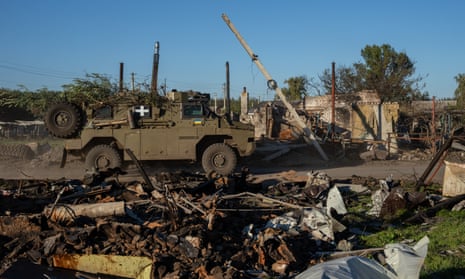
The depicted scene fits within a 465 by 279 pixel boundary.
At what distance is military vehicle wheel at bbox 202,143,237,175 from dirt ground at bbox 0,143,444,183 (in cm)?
98

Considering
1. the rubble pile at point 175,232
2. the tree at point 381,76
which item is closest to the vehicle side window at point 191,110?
the rubble pile at point 175,232

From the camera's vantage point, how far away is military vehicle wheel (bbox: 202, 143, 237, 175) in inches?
531

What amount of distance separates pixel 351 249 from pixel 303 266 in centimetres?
88

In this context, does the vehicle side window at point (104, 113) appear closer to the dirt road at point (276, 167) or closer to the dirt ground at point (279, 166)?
the dirt ground at point (279, 166)

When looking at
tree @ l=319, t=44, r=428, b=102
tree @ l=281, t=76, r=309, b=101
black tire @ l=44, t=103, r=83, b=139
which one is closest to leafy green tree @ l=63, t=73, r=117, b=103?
black tire @ l=44, t=103, r=83, b=139

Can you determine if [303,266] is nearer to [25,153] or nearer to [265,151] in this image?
[265,151]

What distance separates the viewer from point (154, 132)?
44.4 ft

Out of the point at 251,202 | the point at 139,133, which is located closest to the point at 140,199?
the point at 251,202

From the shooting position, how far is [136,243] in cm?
607

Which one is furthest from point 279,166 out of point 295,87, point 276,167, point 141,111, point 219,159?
point 295,87

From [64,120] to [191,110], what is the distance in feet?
11.5

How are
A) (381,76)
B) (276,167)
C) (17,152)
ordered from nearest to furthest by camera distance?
(276,167) → (17,152) → (381,76)

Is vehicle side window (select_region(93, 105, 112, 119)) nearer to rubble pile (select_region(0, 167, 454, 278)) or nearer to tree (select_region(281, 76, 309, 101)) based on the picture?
rubble pile (select_region(0, 167, 454, 278))

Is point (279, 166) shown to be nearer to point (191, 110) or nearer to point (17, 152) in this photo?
point (191, 110)
